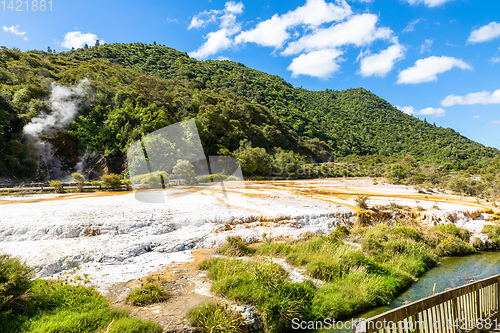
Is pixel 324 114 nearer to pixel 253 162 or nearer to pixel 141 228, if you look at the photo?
pixel 253 162

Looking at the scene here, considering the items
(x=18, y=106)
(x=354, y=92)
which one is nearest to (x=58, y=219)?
(x=18, y=106)

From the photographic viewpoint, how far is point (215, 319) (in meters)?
5.40

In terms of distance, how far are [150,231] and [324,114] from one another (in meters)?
114

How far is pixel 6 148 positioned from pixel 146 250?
30.9 m

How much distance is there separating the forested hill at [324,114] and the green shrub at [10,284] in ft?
239

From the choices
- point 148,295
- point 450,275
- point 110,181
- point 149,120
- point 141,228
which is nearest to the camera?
→ point 148,295

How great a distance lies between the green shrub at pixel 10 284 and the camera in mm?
4910

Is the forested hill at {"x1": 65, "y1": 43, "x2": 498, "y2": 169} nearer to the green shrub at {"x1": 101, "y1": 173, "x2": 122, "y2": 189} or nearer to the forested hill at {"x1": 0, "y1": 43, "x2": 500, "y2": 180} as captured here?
the forested hill at {"x1": 0, "y1": 43, "x2": 500, "y2": 180}

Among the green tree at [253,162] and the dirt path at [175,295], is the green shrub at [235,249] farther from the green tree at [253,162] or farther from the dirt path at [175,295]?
the green tree at [253,162]

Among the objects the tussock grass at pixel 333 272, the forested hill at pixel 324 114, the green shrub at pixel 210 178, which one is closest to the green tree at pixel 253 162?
the green shrub at pixel 210 178

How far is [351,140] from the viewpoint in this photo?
97688 millimetres

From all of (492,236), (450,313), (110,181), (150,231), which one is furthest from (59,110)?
(492,236)

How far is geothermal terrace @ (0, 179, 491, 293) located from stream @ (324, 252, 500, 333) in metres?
3.00

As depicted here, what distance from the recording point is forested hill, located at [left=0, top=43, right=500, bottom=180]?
32.8 m
